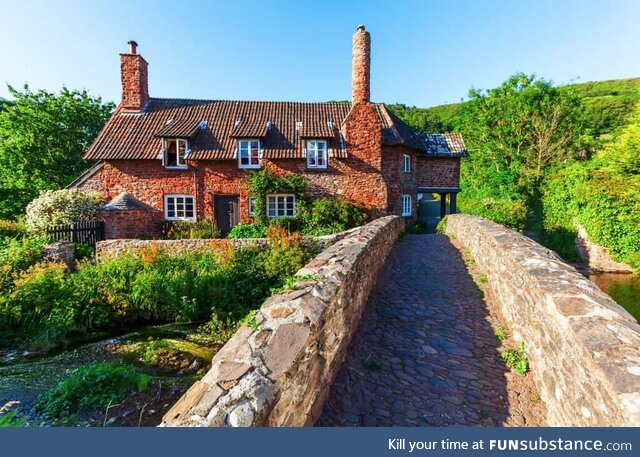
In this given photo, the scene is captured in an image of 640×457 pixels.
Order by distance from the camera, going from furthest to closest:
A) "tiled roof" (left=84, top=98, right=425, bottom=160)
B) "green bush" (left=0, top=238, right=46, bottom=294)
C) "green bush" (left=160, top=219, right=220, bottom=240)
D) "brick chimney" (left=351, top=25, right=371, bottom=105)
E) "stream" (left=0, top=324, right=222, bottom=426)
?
1. "tiled roof" (left=84, top=98, right=425, bottom=160)
2. "brick chimney" (left=351, top=25, right=371, bottom=105)
3. "green bush" (left=160, top=219, right=220, bottom=240)
4. "green bush" (left=0, top=238, right=46, bottom=294)
5. "stream" (left=0, top=324, right=222, bottom=426)

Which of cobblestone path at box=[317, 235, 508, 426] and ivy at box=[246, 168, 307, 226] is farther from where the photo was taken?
ivy at box=[246, 168, 307, 226]

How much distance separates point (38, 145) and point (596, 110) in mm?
53094

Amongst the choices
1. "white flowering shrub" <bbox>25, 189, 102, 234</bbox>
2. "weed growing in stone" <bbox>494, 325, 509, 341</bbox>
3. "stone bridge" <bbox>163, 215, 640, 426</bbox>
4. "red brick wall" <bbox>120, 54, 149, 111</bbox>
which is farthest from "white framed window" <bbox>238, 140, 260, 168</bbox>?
"weed growing in stone" <bbox>494, 325, 509, 341</bbox>

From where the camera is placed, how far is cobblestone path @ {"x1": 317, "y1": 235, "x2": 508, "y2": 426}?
3.19 meters

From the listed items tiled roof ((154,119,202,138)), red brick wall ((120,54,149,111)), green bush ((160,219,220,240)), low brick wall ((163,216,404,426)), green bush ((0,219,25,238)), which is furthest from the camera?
red brick wall ((120,54,149,111))

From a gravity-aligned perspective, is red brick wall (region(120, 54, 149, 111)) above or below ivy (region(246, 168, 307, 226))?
above

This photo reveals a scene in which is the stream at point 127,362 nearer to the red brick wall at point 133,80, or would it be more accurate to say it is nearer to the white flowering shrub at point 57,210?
the white flowering shrub at point 57,210

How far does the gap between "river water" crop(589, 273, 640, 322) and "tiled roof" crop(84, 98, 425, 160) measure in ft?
36.8

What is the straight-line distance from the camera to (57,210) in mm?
14766

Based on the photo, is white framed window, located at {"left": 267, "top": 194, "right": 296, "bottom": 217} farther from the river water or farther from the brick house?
the river water

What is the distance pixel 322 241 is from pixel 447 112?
51943 mm

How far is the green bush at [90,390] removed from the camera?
18.0 feet
